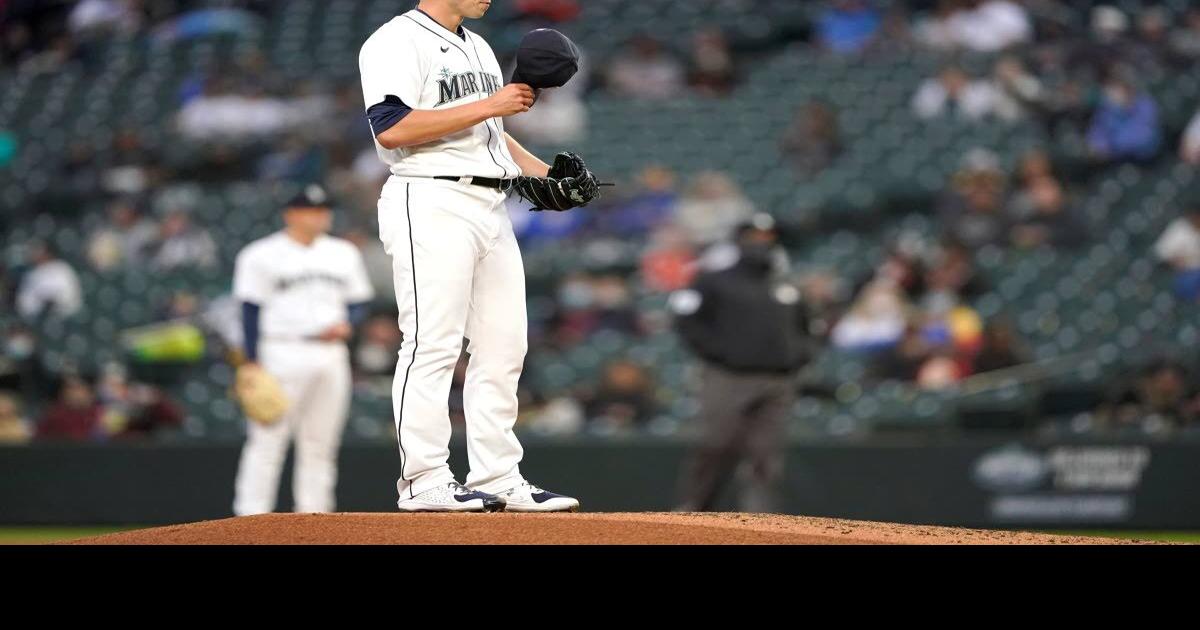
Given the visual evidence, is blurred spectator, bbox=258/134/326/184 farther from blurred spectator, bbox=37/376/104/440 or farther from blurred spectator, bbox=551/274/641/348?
blurred spectator, bbox=37/376/104/440

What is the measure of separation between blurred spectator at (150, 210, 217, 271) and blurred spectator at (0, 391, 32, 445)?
94.5 inches

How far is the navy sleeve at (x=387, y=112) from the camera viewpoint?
4.54 metres

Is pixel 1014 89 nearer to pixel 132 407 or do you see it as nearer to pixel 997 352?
pixel 997 352

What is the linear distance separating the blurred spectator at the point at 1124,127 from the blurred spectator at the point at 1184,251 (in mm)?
1081

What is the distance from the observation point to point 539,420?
→ 1082 centimetres

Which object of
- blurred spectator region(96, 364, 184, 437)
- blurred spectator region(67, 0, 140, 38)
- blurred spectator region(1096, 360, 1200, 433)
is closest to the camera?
blurred spectator region(1096, 360, 1200, 433)

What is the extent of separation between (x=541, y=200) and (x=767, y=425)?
3.84m

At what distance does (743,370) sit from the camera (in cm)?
844

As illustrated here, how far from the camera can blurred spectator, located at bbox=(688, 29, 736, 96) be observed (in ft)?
48.6

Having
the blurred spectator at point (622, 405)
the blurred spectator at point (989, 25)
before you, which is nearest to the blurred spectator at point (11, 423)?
the blurred spectator at point (622, 405)

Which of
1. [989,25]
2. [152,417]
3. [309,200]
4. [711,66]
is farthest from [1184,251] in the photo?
[152,417]

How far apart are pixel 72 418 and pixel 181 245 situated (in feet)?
9.28

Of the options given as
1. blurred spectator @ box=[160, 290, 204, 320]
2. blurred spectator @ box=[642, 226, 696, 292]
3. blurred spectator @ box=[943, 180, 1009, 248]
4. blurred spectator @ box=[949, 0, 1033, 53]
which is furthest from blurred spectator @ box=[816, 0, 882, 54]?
blurred spectator @ box=[160, 290, 204, 320]
